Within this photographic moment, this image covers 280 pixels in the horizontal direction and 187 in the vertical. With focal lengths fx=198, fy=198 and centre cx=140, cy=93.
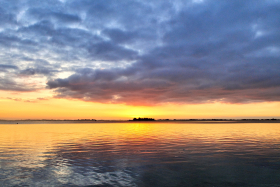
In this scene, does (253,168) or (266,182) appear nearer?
(266,182)

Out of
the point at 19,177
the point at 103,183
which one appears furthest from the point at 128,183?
the point at 19,177

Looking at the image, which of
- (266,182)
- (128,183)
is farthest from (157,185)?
(266,182)

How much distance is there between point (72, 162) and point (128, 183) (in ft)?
29.8

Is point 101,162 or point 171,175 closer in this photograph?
point 171,175

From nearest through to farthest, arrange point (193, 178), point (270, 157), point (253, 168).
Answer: point (193, 178) < point (253, 168) < point (270, 157)

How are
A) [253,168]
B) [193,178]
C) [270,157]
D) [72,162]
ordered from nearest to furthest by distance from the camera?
[193,178] → [253,168] → [72,162] → [270,157]

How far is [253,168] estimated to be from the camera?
718 inches

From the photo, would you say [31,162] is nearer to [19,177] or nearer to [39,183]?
[19,177]

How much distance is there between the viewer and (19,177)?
15.4m

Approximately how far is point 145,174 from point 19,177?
389 inches

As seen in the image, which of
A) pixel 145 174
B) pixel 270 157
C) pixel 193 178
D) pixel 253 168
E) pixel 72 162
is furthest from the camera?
pixel 270 157

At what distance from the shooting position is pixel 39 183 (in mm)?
14133

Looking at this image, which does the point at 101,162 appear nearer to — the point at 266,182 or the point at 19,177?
the point at 19,177

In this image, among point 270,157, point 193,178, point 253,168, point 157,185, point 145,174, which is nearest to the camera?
point 157,185
